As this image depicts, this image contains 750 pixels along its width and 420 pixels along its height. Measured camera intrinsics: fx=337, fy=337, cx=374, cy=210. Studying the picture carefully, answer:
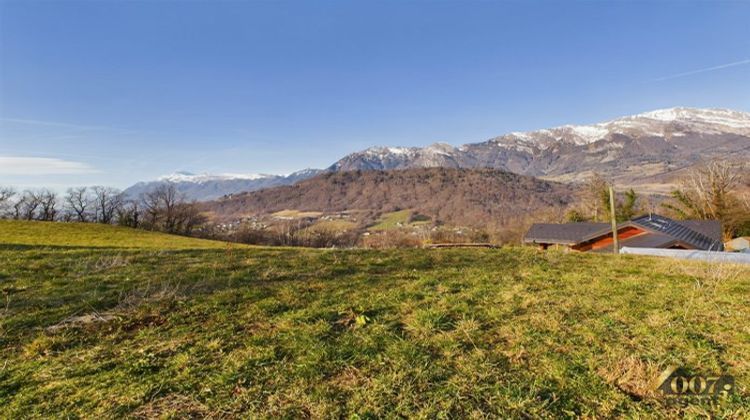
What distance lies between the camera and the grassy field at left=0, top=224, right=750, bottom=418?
2967 millimetres

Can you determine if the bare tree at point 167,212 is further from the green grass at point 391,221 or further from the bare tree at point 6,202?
the green grass at point 391,221

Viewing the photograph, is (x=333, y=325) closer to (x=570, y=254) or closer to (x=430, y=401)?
(x=430, y=401)

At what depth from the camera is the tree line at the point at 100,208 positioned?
54625mm

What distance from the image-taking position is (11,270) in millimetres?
8398

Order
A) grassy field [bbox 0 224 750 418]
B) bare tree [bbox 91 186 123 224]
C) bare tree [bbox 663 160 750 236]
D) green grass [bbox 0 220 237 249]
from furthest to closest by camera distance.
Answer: bare tree [bbox 91 186 123 224], bare tree [bbox 663 160 750 236], green grass [bbox 0 220 237 249], grassy field [bbox 0 224 750 418]

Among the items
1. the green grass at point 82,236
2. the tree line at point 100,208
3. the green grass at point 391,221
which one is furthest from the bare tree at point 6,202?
the green grass at point 391,221

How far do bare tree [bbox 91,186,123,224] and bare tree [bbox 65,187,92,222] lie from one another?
1552 millimetres

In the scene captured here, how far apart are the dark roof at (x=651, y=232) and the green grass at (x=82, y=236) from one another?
29.8m

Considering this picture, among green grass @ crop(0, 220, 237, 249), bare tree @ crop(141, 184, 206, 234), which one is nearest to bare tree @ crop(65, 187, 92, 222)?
bare tree @ crop(141, 184, 206, 234)

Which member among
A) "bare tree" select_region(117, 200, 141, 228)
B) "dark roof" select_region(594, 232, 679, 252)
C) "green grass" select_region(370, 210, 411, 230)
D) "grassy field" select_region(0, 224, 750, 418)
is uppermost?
"bare tree" select_region(117, 200, 141, 228)

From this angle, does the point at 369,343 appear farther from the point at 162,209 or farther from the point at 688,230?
the point at 162,209

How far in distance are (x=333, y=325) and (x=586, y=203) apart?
188 ft

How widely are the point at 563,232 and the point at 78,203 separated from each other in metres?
73.0

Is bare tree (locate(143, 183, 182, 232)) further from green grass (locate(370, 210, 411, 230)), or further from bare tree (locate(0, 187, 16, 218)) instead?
green grass (locate(370, 210, 411, 230))
